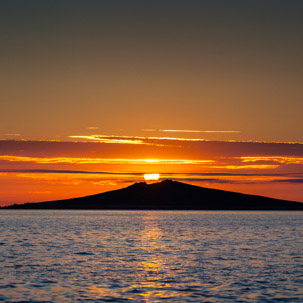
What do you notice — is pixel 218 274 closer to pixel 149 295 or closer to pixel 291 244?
pixel 149 295

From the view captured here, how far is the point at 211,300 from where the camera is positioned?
121 ft

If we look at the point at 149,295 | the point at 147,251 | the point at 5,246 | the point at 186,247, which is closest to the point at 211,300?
the point at 149,295

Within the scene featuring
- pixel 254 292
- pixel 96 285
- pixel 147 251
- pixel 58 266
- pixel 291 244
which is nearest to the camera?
pixel 254 292

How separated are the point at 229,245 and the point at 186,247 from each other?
746 cm

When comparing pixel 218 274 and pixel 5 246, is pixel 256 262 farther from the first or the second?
pixel 5 246

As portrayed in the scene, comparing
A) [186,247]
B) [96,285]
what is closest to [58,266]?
[96,285]

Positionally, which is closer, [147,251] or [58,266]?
[58,266]

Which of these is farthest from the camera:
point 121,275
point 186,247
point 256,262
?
point 186,247

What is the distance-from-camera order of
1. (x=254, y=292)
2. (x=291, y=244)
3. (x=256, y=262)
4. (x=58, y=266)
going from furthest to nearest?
(x=291, y=244)
(x=256, y=262)
(x=58, y=266)
(x=254, y=292)

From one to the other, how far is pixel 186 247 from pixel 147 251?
Result: 26.0 ft

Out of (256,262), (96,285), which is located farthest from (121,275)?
(256,262)

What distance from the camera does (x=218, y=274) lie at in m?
48.8

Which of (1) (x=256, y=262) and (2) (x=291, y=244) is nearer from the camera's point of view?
(1) (x=256, y=262)

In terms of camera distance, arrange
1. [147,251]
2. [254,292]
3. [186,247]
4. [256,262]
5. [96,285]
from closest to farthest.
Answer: [254,292], [96,285], [256,262], [147,251], [186,247]
